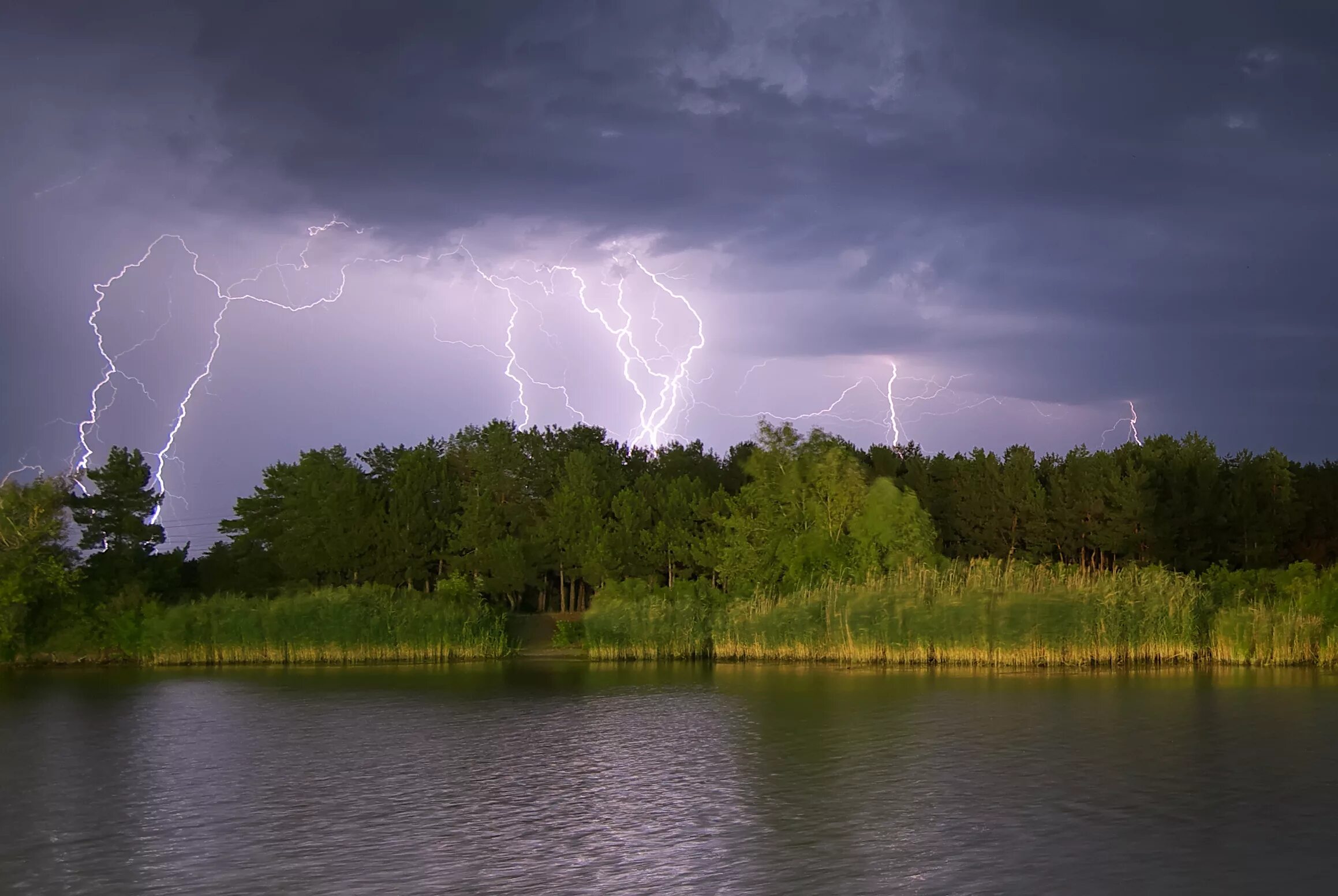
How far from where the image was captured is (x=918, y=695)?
32469 mm

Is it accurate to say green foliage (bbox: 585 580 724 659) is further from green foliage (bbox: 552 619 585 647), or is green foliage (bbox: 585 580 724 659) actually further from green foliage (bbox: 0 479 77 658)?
green foliage (bbox: 0 479 77 658)

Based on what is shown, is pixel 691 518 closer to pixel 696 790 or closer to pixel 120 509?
pixel 120 509

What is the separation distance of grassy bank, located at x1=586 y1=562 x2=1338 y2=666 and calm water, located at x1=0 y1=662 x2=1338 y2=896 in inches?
136

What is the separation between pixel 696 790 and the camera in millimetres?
20875

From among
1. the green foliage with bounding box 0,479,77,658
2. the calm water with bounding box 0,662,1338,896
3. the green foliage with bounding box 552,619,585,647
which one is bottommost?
the calm water with bounding box 0,662,1338,896

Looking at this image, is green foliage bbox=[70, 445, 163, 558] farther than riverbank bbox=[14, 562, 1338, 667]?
Yes

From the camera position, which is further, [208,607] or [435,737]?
[208,607]

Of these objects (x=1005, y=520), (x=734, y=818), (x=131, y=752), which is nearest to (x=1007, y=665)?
(x=734, y=818)

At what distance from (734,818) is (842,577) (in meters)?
33.4

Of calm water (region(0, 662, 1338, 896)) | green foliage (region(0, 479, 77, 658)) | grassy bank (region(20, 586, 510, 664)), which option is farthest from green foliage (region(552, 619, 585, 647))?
green foliage (region(0, 479, 77, 658))

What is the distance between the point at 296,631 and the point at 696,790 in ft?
99.9

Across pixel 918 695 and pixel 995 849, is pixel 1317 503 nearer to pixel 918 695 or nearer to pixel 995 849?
pixel 918 695

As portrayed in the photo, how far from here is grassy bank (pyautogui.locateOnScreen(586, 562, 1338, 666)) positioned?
126ft

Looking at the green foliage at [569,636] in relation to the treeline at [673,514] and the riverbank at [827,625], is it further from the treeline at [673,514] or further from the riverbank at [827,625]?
the treeline at [673,514]
